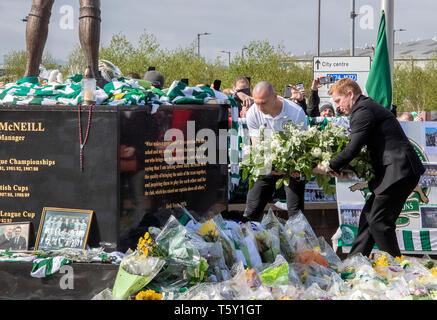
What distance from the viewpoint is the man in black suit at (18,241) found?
16.9ft

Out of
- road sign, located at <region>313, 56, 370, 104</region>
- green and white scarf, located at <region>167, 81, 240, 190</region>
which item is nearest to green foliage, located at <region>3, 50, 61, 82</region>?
road sign, located at <region>313, 56, 370, 104</region>

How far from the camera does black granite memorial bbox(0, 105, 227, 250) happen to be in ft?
16.2

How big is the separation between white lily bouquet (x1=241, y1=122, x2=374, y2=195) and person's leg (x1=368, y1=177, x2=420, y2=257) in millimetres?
263

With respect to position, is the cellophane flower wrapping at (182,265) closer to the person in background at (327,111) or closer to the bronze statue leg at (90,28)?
the bronze statue leg at (90,28)

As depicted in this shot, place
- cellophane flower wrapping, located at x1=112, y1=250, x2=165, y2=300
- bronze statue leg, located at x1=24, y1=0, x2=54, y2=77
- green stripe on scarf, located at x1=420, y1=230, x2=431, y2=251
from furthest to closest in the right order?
green stripe on scarf, located at x1=420, y1=230, x2=431, y2=251 → bronze statue leg, located at x1=24, y1=0, x2=54, y2=77 → cellophane flower wrapping, located at x1=112, y1=250, x2=165, y2=300

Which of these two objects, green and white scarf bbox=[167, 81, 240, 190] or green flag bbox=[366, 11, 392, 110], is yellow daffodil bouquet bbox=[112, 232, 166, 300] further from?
green flag bbox=[366, 11, 392, 110]

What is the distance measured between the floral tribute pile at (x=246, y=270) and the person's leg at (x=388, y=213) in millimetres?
346

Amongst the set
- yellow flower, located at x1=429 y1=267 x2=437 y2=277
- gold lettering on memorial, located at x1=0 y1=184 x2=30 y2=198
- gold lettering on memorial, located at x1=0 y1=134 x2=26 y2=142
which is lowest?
yellow flower, located at x1=429 y1=267 x2=437 y2=277

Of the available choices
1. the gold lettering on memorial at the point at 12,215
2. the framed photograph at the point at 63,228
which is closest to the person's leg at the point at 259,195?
the framed photograph at the point at 63,228

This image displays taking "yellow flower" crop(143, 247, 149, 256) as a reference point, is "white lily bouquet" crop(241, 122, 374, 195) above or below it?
above

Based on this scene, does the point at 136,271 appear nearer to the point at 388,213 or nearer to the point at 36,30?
the point at 36,30

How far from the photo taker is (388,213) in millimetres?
6102

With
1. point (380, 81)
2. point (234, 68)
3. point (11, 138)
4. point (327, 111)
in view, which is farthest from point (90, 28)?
point (234, 68)

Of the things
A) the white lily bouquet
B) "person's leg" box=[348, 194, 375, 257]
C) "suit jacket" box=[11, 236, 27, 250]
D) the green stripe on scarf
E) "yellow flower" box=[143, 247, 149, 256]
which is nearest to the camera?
"yellow flower" box=[143, 247, 149, 256]
